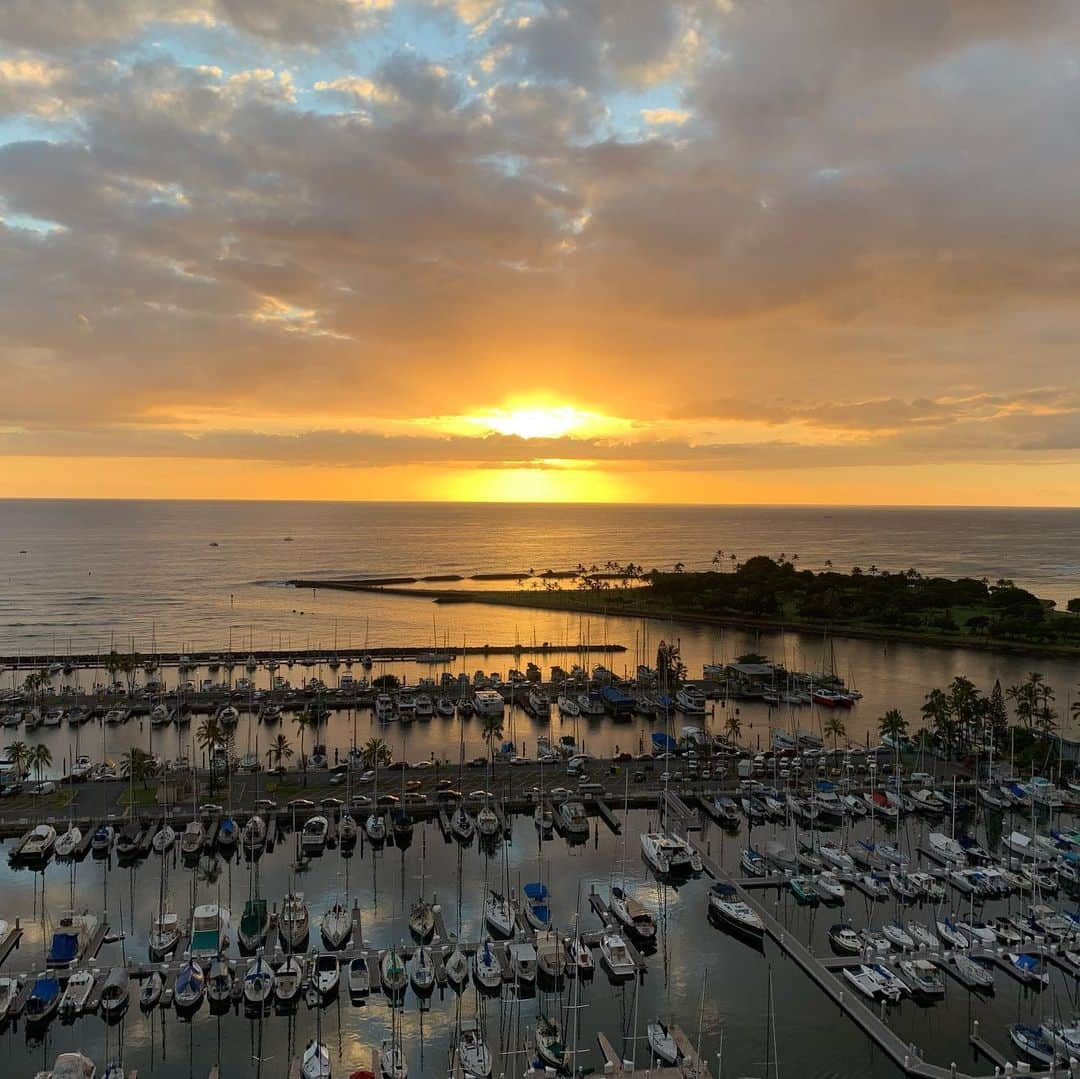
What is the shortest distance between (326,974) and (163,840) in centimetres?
1548

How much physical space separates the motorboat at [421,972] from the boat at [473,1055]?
10.7 feet

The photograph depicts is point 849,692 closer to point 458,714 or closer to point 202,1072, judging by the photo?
point 458,714

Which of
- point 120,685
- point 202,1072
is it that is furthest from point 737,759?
point 120,685

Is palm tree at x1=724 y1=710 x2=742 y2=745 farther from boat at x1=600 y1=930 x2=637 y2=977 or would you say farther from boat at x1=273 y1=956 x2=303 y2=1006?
A: boat at x1=273 y1=956 x2=303 y2=1006

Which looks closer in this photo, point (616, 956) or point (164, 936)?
point (616, 956)

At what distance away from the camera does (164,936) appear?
29844mm

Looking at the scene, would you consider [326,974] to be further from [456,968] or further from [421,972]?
[456,968]

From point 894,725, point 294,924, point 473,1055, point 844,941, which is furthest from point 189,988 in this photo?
point 894,725

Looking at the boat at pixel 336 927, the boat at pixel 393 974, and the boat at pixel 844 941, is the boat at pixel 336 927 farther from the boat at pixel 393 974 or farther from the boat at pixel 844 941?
the boat at pixel 844 941

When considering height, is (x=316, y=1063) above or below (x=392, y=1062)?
above

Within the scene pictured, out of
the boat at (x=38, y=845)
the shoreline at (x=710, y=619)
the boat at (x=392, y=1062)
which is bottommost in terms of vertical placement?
the boat at (x=38, y=845)

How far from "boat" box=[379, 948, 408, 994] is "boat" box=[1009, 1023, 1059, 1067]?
18.7 meters

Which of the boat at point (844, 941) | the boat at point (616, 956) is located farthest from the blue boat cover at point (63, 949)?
the boat at point (844, 941)

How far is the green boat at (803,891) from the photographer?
34781 mm
